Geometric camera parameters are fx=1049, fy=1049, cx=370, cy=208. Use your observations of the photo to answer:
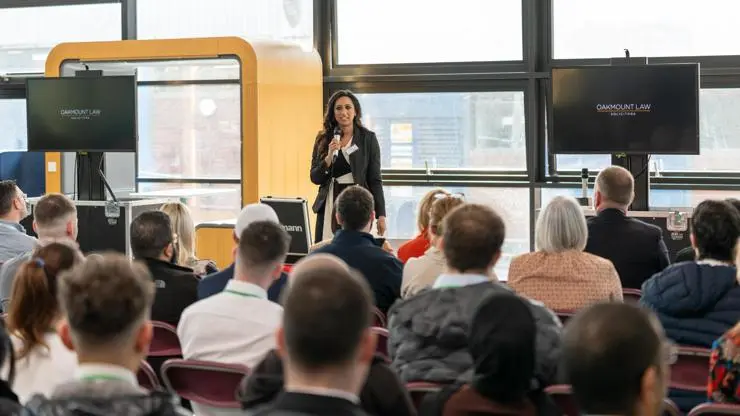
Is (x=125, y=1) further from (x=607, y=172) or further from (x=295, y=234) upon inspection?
(x=607, y=172)

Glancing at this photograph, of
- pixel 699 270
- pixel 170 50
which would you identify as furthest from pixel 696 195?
pixel 699 270

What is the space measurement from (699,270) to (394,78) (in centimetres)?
570

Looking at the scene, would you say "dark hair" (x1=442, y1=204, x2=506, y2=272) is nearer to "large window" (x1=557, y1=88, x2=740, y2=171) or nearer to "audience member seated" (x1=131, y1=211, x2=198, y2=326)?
"audience member seated" (x1=131, y1=211, x2=198, y2=326)

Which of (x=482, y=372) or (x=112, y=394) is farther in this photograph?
(x=482, y=372)

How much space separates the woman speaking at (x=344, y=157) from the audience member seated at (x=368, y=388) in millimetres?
4731

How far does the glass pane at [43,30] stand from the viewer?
10.2m

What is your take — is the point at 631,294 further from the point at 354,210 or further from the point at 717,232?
the point at 354,210

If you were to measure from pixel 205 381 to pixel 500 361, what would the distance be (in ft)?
3.80

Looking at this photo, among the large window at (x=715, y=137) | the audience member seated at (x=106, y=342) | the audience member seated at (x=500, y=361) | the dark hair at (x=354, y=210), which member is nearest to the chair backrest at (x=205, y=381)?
the audience member seated at (x=500, y=361)

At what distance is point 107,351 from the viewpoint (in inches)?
84.2

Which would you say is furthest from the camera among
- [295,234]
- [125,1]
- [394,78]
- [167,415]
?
[125,1]

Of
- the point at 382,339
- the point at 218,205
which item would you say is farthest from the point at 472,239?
the point at 218,205

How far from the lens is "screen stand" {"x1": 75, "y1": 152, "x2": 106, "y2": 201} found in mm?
7977

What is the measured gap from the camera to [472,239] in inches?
122
